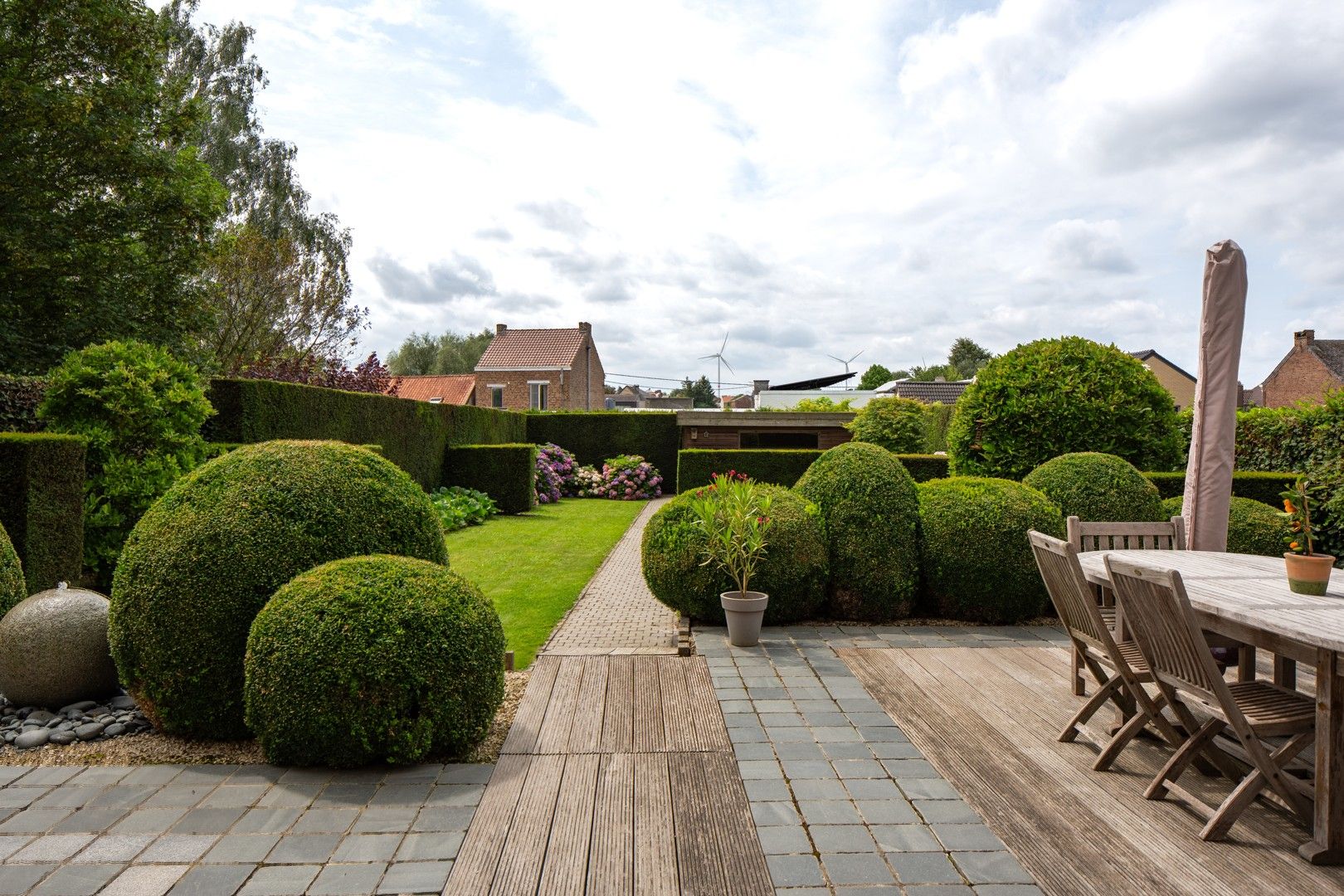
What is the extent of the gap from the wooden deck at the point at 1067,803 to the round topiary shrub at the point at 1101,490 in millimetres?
2637

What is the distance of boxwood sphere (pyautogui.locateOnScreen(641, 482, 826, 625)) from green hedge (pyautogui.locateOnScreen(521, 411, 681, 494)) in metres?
16.5

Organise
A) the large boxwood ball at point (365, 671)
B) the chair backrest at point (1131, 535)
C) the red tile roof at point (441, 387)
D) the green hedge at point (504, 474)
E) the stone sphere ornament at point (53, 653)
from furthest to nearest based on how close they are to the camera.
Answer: the red tile roof at point (441, 387), the green hedge at point (504, 474), the chair backrest at point (1131, 535), the stone sphere ornament at point (53, 653), the large boxwood ball at point (365, 671)

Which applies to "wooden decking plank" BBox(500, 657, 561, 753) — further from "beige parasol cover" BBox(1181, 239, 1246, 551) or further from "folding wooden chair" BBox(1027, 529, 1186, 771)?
"beige parasol cover" BBox(1181, 239, 1246, 551)

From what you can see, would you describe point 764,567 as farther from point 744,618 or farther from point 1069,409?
point 1069,409

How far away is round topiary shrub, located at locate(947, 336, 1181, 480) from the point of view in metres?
9.12

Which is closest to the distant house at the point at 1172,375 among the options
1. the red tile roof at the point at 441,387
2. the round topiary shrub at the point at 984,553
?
the red tile roof at the point at 441,387

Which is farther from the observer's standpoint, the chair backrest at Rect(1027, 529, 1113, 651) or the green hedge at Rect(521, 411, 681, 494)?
the green hedge at Rect(521, 411, 681, 494)

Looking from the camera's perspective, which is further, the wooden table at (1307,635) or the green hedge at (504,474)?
the green hedge at (504,474)

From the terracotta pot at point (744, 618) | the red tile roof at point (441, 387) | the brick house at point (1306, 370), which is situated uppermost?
the brick house at point (1306, 370)

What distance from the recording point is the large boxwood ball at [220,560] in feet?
12.6

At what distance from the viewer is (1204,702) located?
323cm

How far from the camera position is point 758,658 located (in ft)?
18.5

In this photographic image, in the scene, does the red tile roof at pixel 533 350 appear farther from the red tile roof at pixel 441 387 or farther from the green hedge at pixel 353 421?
the green hedge at pixel 353 421

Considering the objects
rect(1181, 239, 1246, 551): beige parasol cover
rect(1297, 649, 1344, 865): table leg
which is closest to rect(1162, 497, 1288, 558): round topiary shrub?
rect(1181, 239, 1246, 551): beige parasol cover
